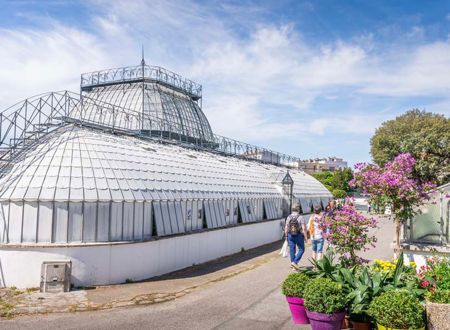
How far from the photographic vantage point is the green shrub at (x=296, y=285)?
10.8 meters

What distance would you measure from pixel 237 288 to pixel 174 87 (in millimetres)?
38347

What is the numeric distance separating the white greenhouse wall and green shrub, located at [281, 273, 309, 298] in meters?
8.94

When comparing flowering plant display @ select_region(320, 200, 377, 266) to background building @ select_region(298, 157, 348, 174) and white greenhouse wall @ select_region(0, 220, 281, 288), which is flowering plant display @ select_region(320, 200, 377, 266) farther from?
background building @ select_region(298, 157, 348, 174)

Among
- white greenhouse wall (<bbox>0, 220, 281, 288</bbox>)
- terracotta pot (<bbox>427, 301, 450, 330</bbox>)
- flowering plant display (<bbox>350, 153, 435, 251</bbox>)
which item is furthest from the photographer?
white greenhouse wall (<bbox>0, 220, 281, 288</bbox>)

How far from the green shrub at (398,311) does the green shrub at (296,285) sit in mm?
1933

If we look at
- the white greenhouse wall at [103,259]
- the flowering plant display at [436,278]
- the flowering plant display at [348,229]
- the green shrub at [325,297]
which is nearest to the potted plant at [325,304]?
the green shrub at [325,297]

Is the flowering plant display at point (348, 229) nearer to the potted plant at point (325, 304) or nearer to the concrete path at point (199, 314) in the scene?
the concrete path at point (199, 314)

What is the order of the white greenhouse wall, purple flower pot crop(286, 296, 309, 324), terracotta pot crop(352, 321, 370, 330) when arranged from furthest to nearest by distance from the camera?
1. the white greenhouse wall
2. purple flower pot crop(286, 296, 309, 324)
3. terracotta pot crop(352, 321, 370, 330)

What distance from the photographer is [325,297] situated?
32.1ft

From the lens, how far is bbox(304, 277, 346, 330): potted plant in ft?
31.9

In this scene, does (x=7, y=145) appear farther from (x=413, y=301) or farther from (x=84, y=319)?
(x=413, y=301)

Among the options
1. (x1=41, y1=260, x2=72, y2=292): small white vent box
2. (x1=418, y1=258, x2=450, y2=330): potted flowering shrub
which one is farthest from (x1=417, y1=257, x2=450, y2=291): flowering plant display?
(x1=41, y1=260, x2=72, y2=292): small white vent box

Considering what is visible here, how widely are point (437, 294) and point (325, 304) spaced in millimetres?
2323

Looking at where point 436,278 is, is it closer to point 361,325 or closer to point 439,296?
point 439,296
